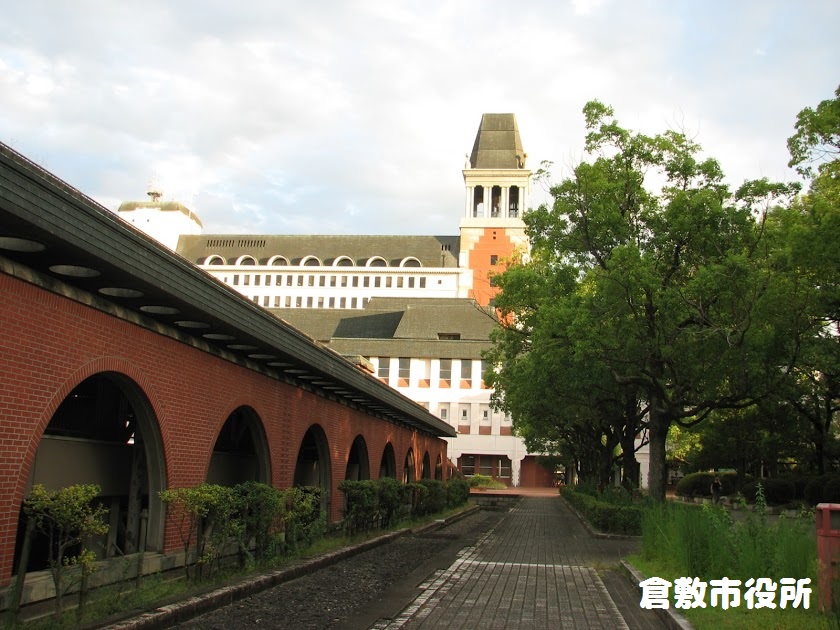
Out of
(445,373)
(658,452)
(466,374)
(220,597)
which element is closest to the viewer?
(220,597)

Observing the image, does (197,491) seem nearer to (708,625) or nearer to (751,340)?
(708,625)

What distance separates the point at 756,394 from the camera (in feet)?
64.4

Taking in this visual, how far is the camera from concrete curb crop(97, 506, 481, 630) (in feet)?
22.9

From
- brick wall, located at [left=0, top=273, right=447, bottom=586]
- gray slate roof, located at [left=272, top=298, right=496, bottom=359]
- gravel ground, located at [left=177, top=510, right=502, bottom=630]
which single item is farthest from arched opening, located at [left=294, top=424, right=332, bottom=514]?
gray slate roof, located at [left=272, top=298, right=496, bottom=359]

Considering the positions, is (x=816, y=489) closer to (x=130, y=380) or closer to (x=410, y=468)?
(x=410, y=468)

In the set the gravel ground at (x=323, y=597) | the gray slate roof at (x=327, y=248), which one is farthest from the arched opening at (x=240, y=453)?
the gray slate roof at (x=327, y=248)

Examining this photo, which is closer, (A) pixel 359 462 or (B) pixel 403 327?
(A) pixel 359 462

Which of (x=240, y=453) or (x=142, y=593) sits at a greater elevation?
(x=240, y=453)

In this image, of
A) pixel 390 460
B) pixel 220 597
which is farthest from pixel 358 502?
pixel 390 460

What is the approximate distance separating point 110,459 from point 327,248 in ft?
309

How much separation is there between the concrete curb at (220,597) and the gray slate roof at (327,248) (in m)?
89.3

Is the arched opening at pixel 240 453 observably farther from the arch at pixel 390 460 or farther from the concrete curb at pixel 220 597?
the arch at pixel 390 460

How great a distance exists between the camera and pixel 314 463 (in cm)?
2089

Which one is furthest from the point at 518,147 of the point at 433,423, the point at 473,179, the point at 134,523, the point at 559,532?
the point at 134,523
